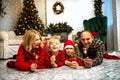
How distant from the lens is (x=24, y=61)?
1989mm

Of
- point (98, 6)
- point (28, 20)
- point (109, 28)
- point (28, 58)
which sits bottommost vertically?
point (28, 58)

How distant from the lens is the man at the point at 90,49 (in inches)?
81.0

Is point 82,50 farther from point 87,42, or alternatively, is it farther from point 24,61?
point 24,61

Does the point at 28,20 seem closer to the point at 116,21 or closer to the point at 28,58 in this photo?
the point at 116,21

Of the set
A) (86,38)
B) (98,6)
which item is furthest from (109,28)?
(86,38)

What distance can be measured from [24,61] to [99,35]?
2.31m

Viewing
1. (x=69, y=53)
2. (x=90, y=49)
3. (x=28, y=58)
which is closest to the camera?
(x=28, y=58)

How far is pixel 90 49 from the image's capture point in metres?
2.19

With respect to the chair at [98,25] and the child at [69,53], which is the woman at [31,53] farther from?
the chair at [98,25]

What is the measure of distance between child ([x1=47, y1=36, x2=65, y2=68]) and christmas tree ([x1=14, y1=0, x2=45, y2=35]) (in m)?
2.78

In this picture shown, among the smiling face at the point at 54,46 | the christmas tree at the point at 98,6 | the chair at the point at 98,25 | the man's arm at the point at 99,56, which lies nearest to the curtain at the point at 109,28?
the christmas tree at the point at 98,6

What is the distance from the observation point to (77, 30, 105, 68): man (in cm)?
206

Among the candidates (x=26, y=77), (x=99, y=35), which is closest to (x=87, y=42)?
(x=26, y=77)

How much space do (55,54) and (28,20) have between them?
3003 millimetres
